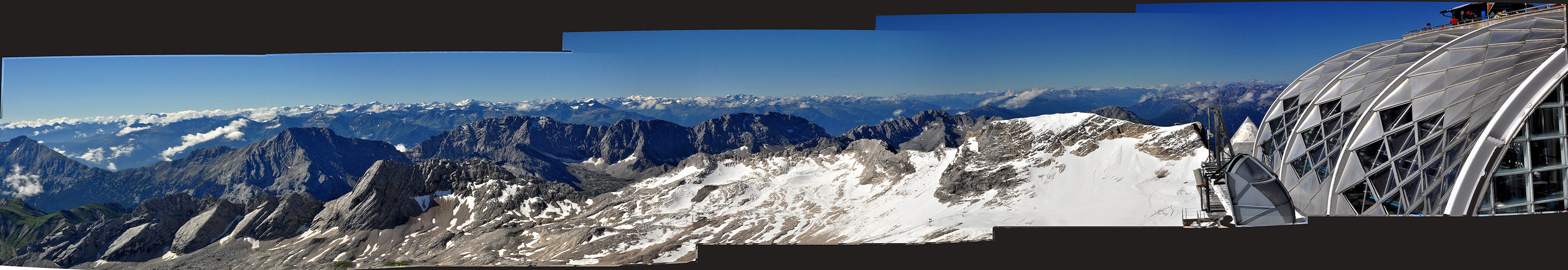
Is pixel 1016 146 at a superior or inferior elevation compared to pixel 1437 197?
superior

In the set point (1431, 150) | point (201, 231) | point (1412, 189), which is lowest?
point (201, 231)

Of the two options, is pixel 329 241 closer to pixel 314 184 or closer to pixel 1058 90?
pixel 314 184

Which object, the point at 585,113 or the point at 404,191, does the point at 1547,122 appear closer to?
the point at 585,113

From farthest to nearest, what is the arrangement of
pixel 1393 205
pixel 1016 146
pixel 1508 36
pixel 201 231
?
pixel 201 231 < pixel 1016 146 < pixel 1508 36 < pixel 1393 205

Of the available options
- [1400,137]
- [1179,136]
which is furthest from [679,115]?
[1400,137]

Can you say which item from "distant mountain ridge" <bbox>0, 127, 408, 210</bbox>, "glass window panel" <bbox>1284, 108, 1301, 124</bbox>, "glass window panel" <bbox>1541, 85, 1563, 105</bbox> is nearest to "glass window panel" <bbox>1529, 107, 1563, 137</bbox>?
"glass window panel" <bbox>1541, 85, 1563, 105</bbox>

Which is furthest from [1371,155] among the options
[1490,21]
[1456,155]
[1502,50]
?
[1490,21]

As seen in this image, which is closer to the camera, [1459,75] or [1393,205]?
[1393,205]

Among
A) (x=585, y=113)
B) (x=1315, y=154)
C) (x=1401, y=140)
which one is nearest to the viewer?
(x=1401, y=140)

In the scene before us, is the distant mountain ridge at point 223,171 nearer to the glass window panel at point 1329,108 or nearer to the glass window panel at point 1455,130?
the glass window panel at point 1329,108
